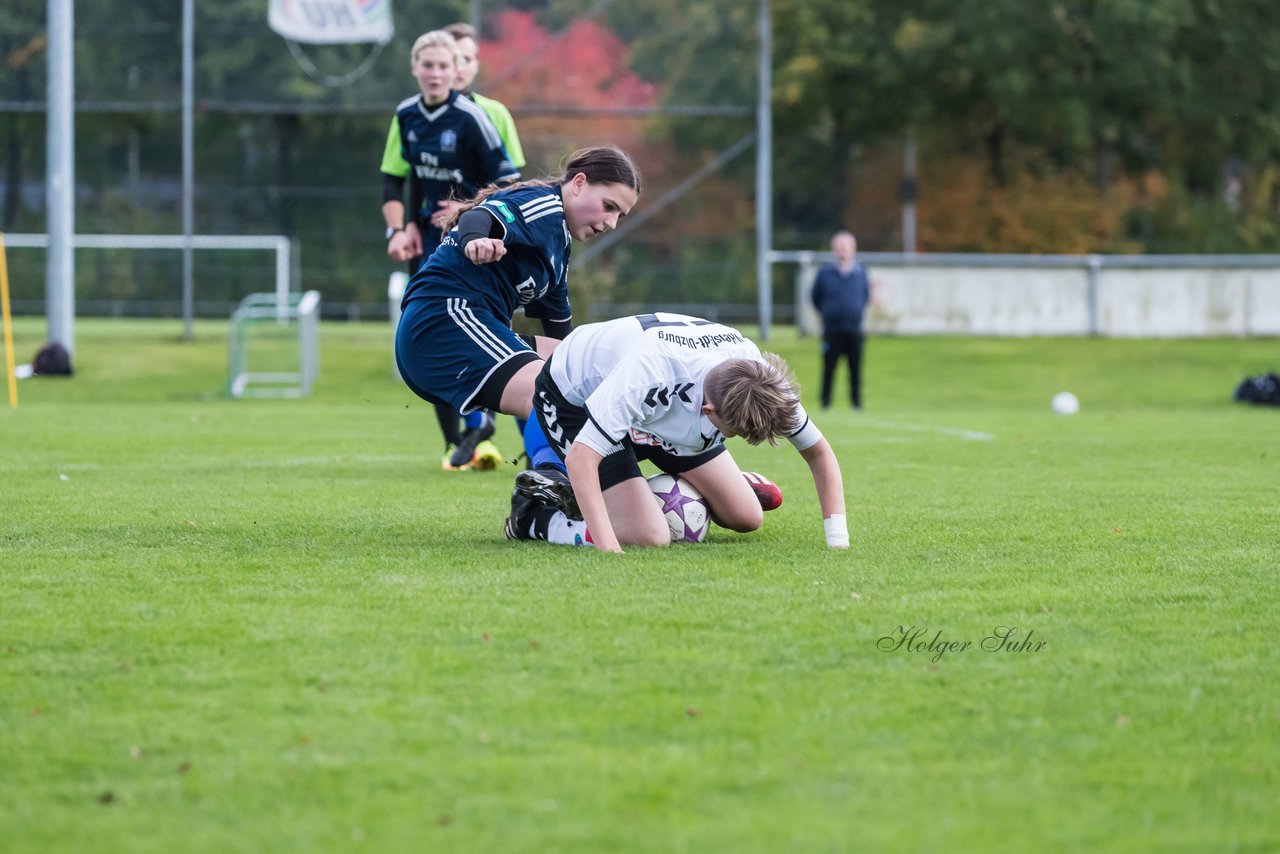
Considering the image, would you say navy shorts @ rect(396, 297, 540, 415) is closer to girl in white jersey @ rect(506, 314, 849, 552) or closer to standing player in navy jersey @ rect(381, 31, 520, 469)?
girl in white jersey @ rect(506, 314, 849, 552)

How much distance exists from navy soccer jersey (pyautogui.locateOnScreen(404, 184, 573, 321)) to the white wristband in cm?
153

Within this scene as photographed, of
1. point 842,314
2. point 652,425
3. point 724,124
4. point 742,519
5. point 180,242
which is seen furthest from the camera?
point 180,242

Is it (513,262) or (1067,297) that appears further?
(1067,297)

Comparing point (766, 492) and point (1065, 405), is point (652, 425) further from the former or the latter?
point (1065, 405)

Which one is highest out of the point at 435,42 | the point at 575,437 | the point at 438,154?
the point at 435,42

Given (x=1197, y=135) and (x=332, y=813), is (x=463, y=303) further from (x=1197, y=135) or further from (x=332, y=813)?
(x=1197, y=135)

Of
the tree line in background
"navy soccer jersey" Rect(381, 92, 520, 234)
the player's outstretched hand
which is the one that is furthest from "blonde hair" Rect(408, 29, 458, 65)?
the tree line in background

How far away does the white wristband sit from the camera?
18.1 feet

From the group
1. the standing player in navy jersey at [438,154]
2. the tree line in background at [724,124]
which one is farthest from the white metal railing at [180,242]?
the standing player in navy jersey at [438,154]

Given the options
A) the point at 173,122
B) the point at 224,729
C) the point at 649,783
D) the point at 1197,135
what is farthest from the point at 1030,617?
Result: the point at 1197,135

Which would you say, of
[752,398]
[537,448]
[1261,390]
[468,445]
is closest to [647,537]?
A: [537,448]

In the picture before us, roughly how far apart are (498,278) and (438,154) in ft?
8.63

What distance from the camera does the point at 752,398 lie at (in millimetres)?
4957

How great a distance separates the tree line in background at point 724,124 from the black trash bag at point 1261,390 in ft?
25.8
